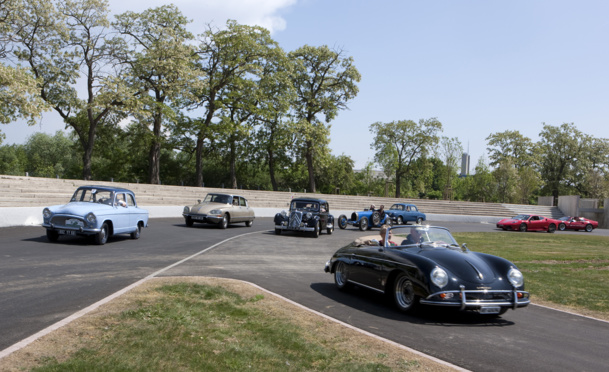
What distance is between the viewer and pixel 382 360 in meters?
4.84

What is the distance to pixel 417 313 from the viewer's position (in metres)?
7.27

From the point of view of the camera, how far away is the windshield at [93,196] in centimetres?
1512

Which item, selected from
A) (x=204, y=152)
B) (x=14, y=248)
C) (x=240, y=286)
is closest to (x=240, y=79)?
(x=204, y=152)

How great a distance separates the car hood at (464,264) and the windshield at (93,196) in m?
11.0

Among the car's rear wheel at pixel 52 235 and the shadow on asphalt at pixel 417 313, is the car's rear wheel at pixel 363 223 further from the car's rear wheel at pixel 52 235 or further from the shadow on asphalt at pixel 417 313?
the shadow on asphalt at pixel 417 313

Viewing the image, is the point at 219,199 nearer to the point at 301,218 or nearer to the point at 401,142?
the point at 301,218

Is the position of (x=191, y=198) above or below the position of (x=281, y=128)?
below

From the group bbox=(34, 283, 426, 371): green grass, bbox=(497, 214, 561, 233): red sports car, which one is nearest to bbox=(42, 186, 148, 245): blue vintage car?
bbox=(34, 283, 426, 371): green grass

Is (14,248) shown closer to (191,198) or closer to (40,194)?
(40,194)

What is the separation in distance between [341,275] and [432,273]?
2.54 metres

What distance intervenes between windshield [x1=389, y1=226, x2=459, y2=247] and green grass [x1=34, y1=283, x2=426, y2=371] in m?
3.04

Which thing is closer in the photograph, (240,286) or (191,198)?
(240,286)

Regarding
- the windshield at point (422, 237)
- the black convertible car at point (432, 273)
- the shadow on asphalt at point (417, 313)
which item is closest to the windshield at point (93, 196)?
the shadow on asphalt at point (417, 313)

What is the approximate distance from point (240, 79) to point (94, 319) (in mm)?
46466
